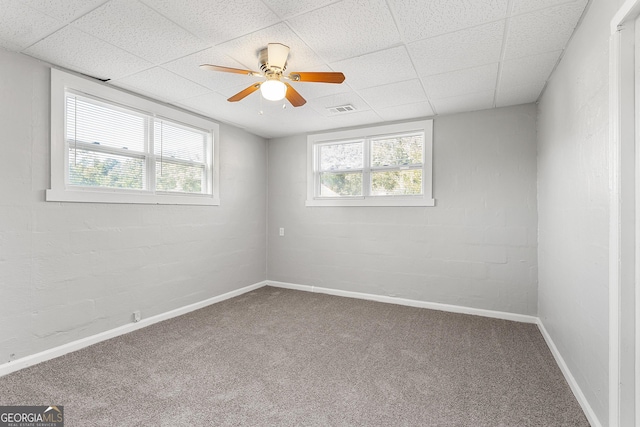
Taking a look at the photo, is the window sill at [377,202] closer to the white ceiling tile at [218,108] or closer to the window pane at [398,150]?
the window pane at [398,150]

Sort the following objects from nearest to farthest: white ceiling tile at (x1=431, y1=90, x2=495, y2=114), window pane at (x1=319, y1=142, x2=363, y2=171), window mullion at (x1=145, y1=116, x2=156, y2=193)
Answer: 1. white ceiling tile at (x1=431, y1=90, x2=495, y2=114)
2. window mullion at (x1=145, y1=116, x2=156, y2=193)
3. window pane at (x1=319, y1=142, x2=363, y2=171)

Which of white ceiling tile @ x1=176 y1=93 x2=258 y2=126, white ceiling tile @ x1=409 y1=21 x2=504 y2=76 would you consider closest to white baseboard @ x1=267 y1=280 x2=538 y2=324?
white ceiling tile @ x1=176 y1=93 x2=258 y2=126

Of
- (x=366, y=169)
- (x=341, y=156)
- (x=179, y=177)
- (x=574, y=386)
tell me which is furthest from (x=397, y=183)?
(x=179, y=177)

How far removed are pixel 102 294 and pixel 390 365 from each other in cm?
275

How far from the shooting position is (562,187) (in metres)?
2.43

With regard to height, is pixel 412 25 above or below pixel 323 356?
above

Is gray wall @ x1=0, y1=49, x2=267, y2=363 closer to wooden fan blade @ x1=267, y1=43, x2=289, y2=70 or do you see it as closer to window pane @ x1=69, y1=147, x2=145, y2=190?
window pane @ x1=69, y1=147, x2=145, y2=190

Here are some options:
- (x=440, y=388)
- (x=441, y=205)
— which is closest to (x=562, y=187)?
(x=441, y=205)

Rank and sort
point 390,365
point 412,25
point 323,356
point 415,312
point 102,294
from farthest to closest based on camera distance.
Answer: point 415,312
point 102,294
point 323,356
point 390,365
point 412,25

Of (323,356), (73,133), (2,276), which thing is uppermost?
(73,133)

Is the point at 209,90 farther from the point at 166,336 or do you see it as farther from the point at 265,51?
the point at 166,336

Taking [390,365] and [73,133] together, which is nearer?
[390,365]

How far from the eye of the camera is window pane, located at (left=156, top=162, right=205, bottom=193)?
3.51m

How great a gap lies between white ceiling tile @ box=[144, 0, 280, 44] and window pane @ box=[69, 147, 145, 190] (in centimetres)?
166
